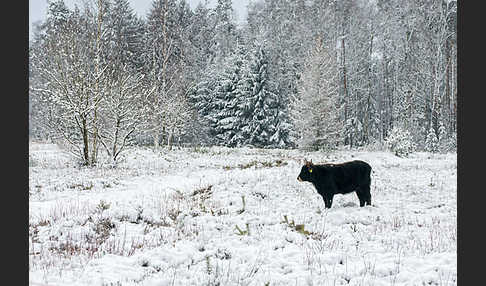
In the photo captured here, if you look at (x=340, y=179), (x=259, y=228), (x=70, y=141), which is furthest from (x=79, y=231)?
(x=70, y=141)

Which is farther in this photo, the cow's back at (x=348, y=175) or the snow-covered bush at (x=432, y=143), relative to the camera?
the snow-covered bush at (x=432, y=143)

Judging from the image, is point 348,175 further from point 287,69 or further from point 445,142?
point 287,69

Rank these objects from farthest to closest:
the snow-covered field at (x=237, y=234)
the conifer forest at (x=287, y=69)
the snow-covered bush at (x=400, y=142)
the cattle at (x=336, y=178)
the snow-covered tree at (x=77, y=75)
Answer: the conifer forest at (x=287, y=69) < the snow-covered bush at (x=400, y=142) < the snow-covered tree at (x=77, y=75) < the cattle at (x=336, y=178) < the snow-covered field at (x=237, y=234)

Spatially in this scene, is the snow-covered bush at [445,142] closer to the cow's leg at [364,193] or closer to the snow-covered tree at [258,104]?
the snow-covered tree at [258,104]

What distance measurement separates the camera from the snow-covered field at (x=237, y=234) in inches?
166

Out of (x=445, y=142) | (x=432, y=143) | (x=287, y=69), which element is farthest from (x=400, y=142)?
(x=287, y=69)

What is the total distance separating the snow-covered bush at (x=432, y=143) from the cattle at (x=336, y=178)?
19.0 metres

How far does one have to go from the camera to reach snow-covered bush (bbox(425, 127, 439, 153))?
24.5 meters

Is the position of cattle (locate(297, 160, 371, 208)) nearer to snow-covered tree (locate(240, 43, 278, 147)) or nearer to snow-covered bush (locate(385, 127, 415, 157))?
snow-covered bush (locate(385, 127, 415, 157))

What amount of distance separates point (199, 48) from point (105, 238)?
28297mm

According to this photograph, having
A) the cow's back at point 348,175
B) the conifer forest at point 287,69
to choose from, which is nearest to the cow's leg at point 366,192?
the cow's back at point 348,175

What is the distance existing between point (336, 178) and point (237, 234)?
3553 millimetres

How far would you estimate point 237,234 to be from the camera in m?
6.16

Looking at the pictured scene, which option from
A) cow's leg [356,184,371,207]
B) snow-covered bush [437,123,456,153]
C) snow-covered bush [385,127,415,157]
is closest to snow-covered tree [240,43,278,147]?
snow-covered bush [385,127,415,157]
